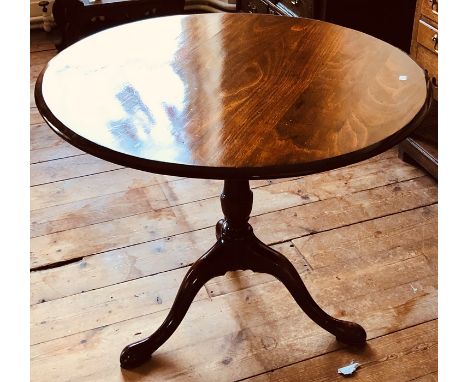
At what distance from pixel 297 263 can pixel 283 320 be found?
0.22 m

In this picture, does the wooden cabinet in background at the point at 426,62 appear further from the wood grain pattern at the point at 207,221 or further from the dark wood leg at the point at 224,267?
the dark wood leg at the point at 224,267

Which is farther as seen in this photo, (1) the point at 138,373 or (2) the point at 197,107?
(1) the point at 138,373

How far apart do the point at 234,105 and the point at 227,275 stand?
0.69m

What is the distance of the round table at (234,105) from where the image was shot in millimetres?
963

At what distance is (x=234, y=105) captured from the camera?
3.62 feet

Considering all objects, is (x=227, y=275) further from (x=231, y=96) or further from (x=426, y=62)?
(x=426, y=62)

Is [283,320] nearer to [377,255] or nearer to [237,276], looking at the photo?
[237,276]

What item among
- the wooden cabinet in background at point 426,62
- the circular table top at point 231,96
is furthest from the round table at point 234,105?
the wooden cabinet in background at point 426,62

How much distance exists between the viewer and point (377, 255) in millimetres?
1737

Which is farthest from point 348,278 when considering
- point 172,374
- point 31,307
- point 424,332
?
point 31,307

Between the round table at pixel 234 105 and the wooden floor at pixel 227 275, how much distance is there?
90 millimetres

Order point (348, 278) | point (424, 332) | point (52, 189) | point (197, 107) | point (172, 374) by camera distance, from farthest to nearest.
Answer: point (52, 189)
point (348, 278)
point (424, 332)
point (172, 374)
point (197, 107)

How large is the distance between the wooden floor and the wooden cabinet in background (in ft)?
0.19

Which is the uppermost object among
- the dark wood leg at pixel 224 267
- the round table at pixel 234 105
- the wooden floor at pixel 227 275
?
the round table at pixel 234 105
